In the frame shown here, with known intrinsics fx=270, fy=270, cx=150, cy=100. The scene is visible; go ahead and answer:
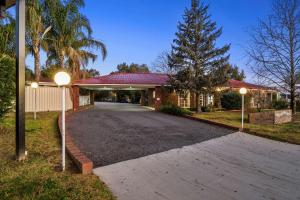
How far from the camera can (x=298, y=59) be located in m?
14.9

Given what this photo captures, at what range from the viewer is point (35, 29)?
58.4 feet

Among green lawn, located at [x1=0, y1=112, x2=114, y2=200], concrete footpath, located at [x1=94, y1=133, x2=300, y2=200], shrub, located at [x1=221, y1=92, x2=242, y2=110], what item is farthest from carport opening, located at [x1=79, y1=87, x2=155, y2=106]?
green lawn, located at [x1=0, y1=112, x2=114, y2=200]

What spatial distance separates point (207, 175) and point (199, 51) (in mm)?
16137

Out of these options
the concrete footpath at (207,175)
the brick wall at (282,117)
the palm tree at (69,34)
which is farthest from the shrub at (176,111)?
the concrete footpath at (207,175)

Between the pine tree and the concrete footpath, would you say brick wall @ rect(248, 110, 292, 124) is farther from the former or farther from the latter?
the pine tree

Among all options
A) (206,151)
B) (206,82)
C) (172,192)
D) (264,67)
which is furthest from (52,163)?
(206,82)

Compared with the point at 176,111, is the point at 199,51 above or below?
above

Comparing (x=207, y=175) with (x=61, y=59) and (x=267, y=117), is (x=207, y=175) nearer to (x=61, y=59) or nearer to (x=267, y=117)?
(x=267, y=117)

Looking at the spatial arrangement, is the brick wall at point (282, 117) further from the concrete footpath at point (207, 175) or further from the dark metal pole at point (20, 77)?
the dark metal pole at point (20, 77)

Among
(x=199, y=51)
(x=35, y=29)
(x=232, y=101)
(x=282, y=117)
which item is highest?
→ (x=35, y=29)

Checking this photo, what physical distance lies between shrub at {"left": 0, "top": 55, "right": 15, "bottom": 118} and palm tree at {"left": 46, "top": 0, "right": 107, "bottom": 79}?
11018 millimetres

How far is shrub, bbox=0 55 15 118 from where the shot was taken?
8867 millimetres

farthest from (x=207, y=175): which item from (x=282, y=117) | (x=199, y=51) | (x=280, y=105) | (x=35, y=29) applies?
(x=280, y=105)

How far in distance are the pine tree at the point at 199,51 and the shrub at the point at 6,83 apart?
13.5 m
